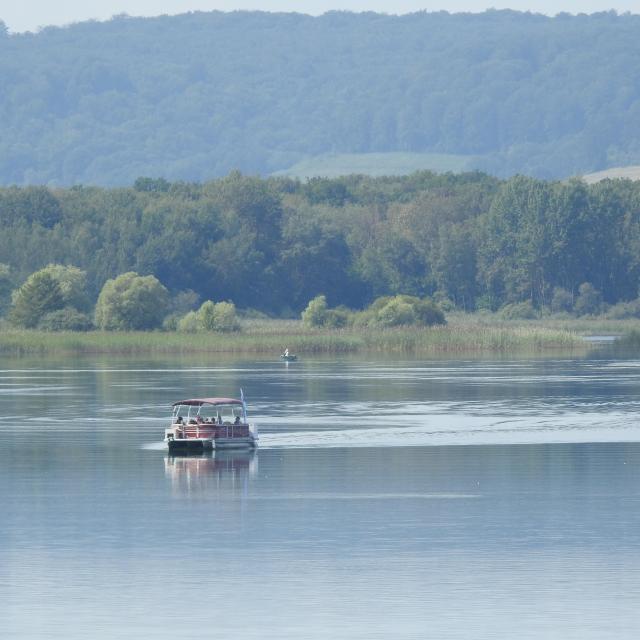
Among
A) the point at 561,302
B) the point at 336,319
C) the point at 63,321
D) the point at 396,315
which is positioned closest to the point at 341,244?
the point at 561,302

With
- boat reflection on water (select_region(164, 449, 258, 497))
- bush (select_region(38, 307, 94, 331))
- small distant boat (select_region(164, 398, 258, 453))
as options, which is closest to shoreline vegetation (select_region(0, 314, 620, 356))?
bush (select_region(38, 307, 94, 331))

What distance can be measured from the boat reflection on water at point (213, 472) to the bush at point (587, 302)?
108058mm

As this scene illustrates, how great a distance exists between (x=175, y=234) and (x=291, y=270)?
10642mm

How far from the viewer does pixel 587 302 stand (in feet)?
476

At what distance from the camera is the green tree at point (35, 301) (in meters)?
104

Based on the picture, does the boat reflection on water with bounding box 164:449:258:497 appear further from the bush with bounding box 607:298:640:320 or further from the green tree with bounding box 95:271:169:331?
the bush with bounding box 607:298:640:320

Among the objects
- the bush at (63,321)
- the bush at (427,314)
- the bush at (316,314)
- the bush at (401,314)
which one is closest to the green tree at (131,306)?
the bush at (63,321)

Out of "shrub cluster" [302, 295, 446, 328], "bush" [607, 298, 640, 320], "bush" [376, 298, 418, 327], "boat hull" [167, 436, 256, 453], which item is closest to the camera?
"boat hull" [167, 436, 256, 453]

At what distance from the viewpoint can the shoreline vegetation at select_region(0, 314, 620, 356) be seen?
98125 mm

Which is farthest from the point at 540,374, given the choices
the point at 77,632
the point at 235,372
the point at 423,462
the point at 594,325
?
the point at 594,325

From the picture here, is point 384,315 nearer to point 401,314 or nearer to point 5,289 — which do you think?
point 401,314

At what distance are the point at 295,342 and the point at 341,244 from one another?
54.9 m

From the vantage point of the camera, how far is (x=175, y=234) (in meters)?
142

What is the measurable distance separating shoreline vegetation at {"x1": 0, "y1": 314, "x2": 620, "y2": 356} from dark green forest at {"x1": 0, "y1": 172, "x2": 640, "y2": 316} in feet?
117
